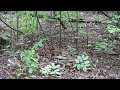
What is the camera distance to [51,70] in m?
3.12

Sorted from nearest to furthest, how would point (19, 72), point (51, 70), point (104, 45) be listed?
point (19, 72) → point (51, 70) → point (104, 45)

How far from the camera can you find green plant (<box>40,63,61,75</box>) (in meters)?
2.99

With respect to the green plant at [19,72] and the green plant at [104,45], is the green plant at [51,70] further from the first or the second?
the green plant at [104,45]

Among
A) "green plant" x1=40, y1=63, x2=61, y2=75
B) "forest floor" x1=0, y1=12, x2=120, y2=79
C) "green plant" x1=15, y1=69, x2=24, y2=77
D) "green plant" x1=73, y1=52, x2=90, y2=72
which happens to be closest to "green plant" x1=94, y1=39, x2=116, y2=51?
"forest floor" x1=0, y1=12, x2=120, y2=79

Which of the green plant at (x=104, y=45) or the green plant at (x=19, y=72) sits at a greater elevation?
the green plant at (x=104, y=45)

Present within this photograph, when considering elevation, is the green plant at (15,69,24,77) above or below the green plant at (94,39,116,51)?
below

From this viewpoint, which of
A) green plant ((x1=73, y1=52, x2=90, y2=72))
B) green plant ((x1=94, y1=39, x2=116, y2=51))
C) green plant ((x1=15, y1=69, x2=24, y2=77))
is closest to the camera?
green plant ((x1=15, y1=69, x2=24, y2=77))

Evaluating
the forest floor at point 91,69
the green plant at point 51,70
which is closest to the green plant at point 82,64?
the forest floor at point 91,69

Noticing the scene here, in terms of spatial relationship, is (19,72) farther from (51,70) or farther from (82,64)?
(82,64)

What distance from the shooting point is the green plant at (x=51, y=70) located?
299cm

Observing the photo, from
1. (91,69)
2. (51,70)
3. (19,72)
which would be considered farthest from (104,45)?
(19,72)

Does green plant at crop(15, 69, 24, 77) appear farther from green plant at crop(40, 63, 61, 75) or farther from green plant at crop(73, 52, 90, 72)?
green plant at crop(73, 52, 90, 72)

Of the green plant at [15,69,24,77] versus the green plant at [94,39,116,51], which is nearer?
the green plant at [15,69,24,77]

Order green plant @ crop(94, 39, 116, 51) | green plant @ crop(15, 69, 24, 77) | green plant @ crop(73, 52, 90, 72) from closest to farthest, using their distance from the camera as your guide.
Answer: green plant @ crop(15, 69, 24, 77)
green plant @ crop(73, 52, 90, 72)
green plant @ crop(94, 39, 116, 51)
